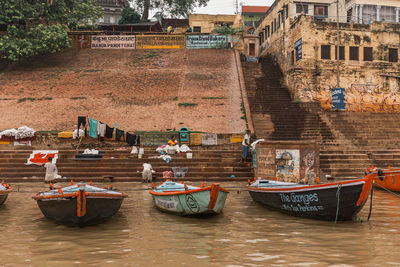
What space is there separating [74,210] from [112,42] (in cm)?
2797

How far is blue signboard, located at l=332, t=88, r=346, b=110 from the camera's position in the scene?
24.5 m

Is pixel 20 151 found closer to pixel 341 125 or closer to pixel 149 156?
pixel 149 156

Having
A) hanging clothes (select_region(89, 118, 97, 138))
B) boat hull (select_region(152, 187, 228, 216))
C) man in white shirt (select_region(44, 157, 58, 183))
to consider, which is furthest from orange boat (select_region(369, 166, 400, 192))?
hanging clothes (select_region(89, 118, 97, 138))

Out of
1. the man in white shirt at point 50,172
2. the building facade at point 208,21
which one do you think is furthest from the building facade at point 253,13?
the man in white shirt at point 50,172

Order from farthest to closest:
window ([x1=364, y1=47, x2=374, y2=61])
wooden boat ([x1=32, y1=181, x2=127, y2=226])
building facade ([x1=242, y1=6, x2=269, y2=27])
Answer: building facade ([x1=242, y1=6, x2=269, y2=27]), window ([x1=364, y1=47, x2=374, y2=61]), wooden boat ([x1=32, y1=181, x2=127, y2=226])

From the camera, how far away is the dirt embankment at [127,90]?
22.2 m

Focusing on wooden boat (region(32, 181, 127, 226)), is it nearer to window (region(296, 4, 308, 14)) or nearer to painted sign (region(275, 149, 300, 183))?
painted sign (region(275, 149, 300, 183))

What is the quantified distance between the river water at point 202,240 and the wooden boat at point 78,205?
0.66 ft

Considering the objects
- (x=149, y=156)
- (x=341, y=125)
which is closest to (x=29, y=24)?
(x=149, y=156)

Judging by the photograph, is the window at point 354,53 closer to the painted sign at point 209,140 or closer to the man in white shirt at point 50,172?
the painted sign at point 209,140

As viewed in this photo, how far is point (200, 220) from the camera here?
362 inches

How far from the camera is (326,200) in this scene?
A: 28.8ft

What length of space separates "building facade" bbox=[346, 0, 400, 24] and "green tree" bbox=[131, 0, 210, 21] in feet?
62.6

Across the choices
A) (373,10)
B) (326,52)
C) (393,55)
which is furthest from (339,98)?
(373,10)
